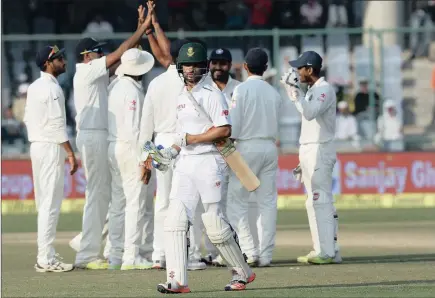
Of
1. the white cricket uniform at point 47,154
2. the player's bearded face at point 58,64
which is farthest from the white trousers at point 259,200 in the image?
the player's bearded face at point 58,64

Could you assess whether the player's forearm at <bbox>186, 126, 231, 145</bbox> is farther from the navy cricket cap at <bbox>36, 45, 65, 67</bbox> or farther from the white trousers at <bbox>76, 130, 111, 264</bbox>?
the navy cricket cap at <bbox>36, 45, 65, 67</bbox>

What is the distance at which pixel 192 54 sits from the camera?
10.6 metres

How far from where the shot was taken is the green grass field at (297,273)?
34.5 feet

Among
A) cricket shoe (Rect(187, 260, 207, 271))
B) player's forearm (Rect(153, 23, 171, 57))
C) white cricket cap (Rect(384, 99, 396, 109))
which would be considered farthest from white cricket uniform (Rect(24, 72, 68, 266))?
white cricket cap (Rect(384, 99, 396, 109))

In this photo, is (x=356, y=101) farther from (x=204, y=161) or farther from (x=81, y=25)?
(x=204, y=161)

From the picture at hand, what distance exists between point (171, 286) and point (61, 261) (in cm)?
428

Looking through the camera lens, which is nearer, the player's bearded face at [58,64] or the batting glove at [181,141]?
the batting glove at [181,141]

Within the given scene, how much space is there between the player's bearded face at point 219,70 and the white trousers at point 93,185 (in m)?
1.40

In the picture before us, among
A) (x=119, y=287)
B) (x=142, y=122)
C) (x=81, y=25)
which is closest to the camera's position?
(x=119, y=287)

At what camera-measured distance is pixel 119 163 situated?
13.5 metres

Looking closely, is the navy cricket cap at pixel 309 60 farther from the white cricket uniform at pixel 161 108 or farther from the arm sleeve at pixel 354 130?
the arm sleeve at pixel 354 130

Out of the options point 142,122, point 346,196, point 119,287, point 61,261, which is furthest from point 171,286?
point 346,196

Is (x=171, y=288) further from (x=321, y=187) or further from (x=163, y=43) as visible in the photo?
(x=163, y=43)

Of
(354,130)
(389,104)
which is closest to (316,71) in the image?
(354,130)
